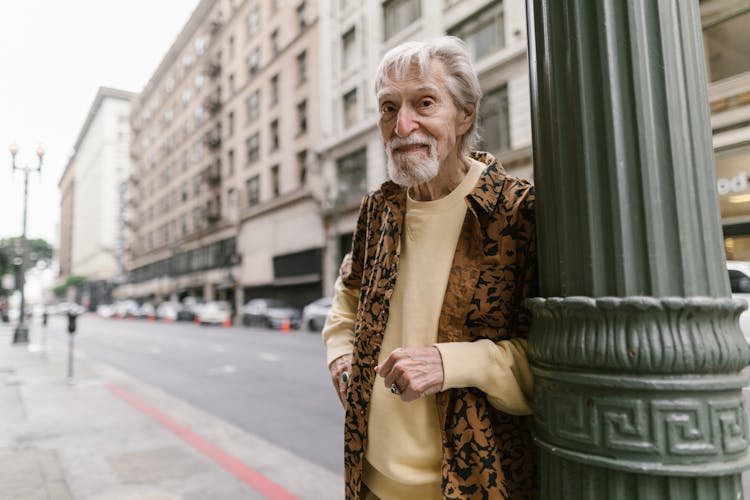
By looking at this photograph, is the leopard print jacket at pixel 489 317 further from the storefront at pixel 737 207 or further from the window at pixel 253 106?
the window at pixel 253 106

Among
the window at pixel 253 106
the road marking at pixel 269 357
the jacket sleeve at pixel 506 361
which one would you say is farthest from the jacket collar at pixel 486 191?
the window at pixel 253 106

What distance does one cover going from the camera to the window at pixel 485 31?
59.7 ft

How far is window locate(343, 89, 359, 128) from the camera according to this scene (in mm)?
26453

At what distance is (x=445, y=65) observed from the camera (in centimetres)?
159

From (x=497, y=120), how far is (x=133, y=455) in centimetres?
1626

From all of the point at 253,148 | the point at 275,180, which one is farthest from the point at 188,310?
the point at 253,148

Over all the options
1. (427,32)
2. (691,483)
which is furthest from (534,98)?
(427,32)

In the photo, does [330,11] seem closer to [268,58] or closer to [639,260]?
[268,58]

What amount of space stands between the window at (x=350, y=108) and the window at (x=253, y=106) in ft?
35.1

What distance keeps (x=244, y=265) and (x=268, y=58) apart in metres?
14.1

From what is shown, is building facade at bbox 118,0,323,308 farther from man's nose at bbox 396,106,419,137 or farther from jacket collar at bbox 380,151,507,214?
man's nose at bbox 396,106,419,137

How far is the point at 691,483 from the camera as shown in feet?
3.50

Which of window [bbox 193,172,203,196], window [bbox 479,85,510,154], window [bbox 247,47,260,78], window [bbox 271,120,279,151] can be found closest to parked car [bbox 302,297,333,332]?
window [bbox 479,85,510,154]

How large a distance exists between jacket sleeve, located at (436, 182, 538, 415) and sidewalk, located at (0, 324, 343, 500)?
10.2 ft
